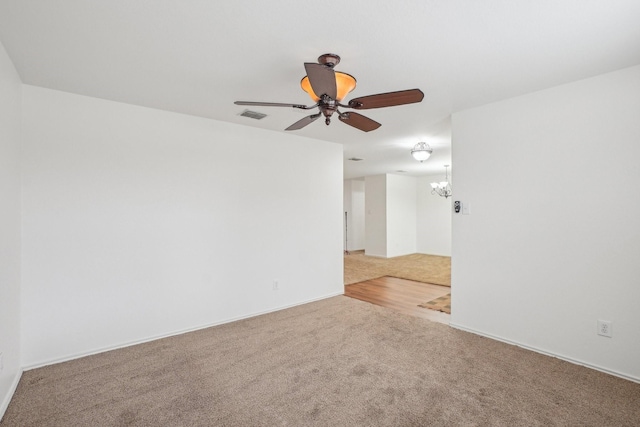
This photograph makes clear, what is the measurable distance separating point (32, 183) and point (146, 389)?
1.94m

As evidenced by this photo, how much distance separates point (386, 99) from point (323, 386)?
2083mm

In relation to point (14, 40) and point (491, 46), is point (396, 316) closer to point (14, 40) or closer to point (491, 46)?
point (491, 46)

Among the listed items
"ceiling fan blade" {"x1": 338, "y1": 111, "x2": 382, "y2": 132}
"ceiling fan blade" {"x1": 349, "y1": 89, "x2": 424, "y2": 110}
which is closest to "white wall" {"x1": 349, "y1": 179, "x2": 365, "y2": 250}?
"ceiling fan blade" {"x1": 338, "y1": 111, "x2": 382, "y2": 132}

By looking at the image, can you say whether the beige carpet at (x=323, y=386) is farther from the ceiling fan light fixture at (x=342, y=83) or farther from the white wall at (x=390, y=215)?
the white wall at (x=390, y=215)

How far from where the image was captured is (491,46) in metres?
2.00

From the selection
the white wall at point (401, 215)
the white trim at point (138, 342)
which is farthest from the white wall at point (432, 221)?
the white trim at point (138, 342)

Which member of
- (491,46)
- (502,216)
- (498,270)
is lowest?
(498,270)

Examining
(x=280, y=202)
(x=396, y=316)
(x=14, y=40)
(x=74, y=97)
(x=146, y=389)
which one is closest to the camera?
(x=14, y=40)

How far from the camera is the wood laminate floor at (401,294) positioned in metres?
3.91

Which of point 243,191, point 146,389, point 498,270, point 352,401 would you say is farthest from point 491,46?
A: point 146,389

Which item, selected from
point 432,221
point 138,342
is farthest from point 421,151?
point 432,221

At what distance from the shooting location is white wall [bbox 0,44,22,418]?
2.00 meters

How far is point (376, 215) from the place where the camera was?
336 inches

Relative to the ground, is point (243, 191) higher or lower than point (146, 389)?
higher
